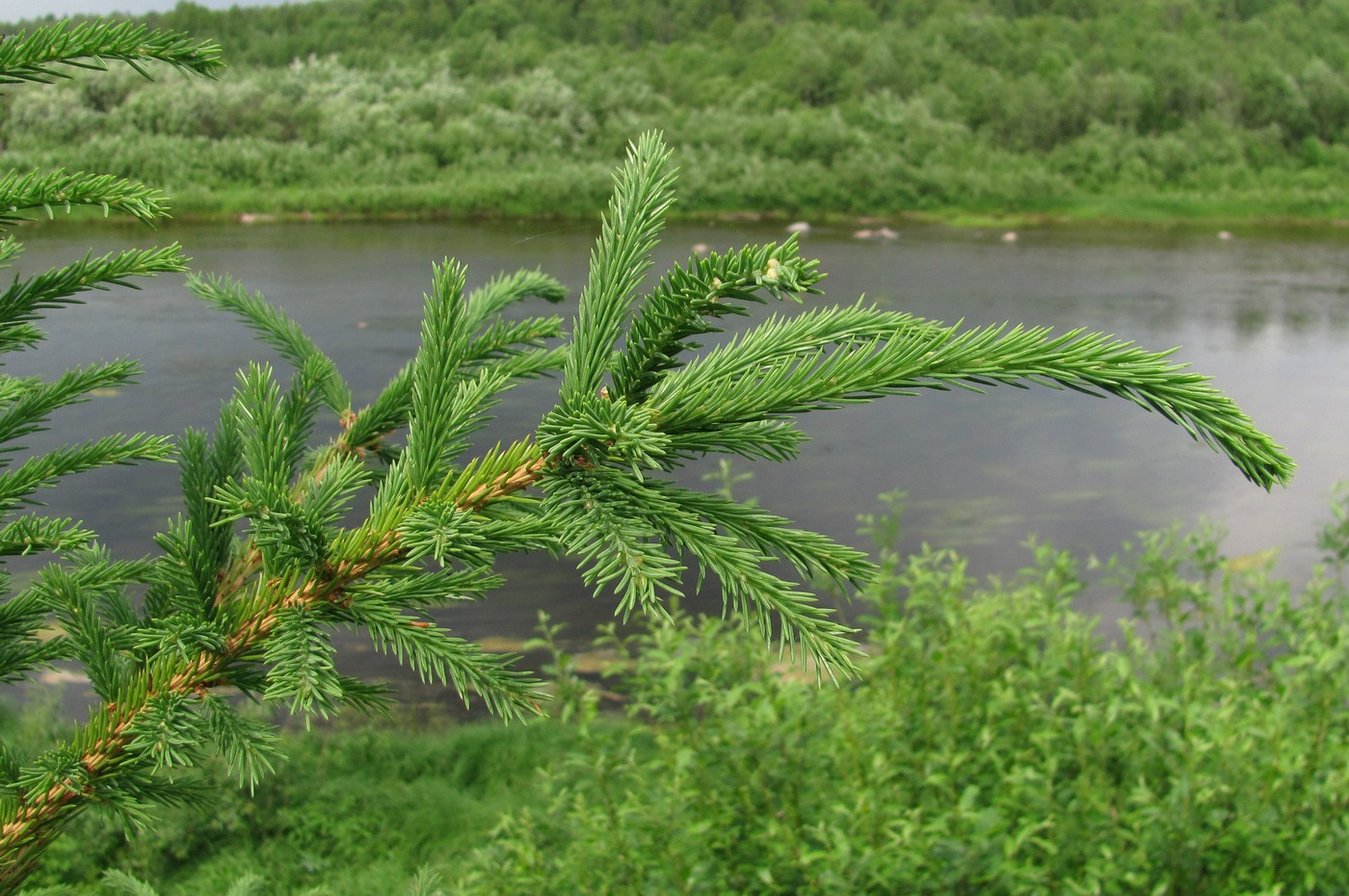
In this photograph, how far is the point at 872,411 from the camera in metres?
2.75

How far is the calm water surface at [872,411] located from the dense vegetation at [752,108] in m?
0.26

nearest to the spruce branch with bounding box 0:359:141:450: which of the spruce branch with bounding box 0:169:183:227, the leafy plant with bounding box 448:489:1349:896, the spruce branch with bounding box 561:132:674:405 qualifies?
the spruce branch with bounding box 0:169:183:227

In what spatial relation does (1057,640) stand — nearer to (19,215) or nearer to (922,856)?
(922,856)

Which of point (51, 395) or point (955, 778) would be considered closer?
point (51, 395)

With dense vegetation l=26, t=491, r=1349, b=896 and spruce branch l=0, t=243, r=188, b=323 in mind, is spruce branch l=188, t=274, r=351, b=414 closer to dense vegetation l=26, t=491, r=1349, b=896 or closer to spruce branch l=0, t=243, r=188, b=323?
spruce branch l=0, t=243, r=188, b=323

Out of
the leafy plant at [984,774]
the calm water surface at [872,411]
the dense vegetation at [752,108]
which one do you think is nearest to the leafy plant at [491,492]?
the leafy plant at [984,774]

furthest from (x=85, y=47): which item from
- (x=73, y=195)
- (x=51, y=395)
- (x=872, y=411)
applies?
(x=872, y=411)

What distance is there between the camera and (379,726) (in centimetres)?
198

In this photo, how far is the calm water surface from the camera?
2021mm

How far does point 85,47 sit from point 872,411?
2.53 metres

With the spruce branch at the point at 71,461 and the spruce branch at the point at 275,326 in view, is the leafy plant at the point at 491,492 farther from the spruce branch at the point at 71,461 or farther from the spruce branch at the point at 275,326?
the spruce branch at the point at 275,326

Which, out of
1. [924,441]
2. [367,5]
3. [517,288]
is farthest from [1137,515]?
[367,5]

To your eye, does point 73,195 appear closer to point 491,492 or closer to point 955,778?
point 491,492

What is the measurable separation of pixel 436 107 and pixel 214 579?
120 inches
